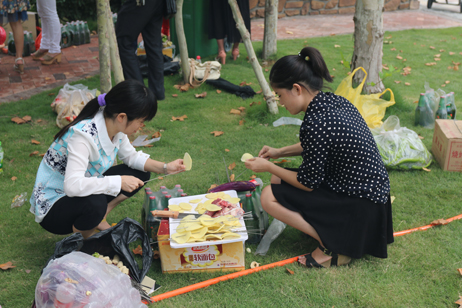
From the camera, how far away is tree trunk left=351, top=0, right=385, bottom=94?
4.65 m

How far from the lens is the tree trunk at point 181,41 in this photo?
513cm

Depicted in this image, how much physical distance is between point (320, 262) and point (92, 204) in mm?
1333

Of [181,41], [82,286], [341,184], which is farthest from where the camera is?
[181,41]

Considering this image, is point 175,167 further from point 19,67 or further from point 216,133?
point 19,67

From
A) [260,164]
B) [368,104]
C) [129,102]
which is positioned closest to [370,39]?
[368,104]

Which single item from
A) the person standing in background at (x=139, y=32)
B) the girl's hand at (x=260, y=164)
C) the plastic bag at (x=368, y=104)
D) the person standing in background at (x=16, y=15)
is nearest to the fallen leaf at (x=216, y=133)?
the person standing in background at (x=139, y=32)

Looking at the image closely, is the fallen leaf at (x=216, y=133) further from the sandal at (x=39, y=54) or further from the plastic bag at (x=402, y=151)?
the sandal at (x=39, y=54)

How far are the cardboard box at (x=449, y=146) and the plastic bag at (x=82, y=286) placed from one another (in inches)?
110

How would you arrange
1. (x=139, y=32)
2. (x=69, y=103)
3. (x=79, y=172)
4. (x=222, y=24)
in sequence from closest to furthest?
1. (x=79, y=172)
2. (x=69, y=103)
3. (x=139, y=32)
4. (x=222, y=24)

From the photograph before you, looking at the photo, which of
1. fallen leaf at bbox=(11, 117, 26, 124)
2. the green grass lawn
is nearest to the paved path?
the green grass lawn

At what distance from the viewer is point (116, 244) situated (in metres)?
2.32

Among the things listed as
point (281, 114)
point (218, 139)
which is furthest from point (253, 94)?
point (218, 139)

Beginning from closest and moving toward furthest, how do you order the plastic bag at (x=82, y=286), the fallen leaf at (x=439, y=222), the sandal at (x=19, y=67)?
the plastic bag at (x=82, y=286), the fallen leaf at (x=439, y=222), the sandal at (x=19, y=67)

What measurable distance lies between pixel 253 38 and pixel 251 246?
581 centimetres
